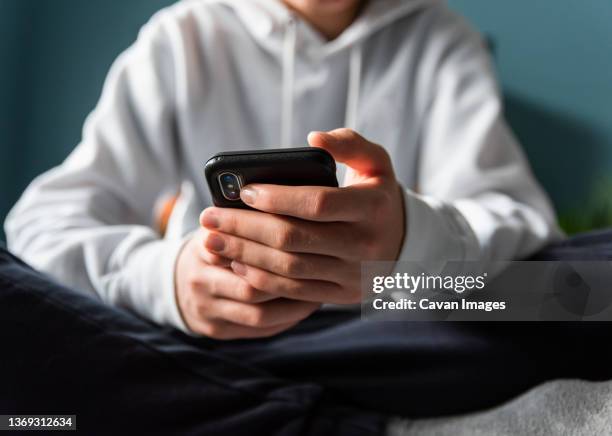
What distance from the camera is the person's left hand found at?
1.58ft

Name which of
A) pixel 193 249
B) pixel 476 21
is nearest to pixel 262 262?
pixel 193 249

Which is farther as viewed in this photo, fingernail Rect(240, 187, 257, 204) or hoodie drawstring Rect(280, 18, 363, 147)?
hoodie drawstring Rect(280, 18, 363, 147)

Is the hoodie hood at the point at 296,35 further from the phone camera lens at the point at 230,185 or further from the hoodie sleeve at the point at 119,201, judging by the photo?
the phone camera lens at the point at 230,185

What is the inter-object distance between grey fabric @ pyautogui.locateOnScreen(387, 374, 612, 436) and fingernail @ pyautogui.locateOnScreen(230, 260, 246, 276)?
222 mm

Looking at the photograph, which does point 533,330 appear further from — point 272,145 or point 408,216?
point 272,145

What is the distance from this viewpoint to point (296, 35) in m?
0.91

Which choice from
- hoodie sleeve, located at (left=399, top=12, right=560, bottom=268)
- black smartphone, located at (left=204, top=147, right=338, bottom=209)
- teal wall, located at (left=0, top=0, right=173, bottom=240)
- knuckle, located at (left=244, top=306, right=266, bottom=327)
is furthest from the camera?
teal wall, located at (left=0, top=0, right=173, bottom=240)

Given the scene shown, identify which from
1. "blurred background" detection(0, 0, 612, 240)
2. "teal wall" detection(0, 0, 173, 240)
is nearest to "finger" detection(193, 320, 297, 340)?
"blurred background" detection(0, 0, 612, 240)

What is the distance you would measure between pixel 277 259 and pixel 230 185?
0.08 m

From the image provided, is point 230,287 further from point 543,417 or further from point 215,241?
point 543,417

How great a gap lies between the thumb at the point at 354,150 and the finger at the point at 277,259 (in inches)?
3.4

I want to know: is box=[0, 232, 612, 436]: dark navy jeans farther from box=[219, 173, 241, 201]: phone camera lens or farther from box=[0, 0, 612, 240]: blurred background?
box=[0, 0, 612, 240]: blurred background

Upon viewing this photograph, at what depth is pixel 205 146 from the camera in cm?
92

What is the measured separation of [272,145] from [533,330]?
496 millimetres
